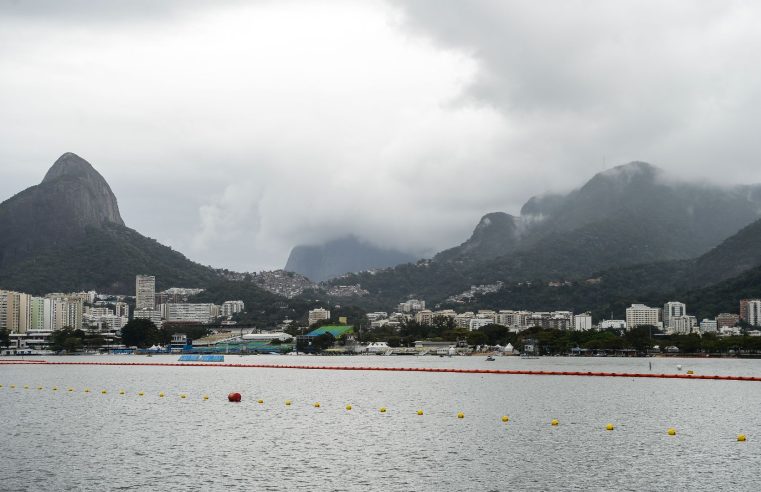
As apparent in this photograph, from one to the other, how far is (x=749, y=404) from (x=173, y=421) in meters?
48.4

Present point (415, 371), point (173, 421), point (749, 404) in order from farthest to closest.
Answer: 1. point (415, 371)
2. point (749, 404)
3. point (173, 421)

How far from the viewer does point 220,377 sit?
407ft

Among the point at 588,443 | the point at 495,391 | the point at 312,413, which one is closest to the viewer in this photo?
the point at 588,443

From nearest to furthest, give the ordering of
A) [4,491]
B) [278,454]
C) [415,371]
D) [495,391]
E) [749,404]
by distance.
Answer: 1. [4,491]
2. [278,454]
3. [749,404]
4. [495,391]
5. [415,371]

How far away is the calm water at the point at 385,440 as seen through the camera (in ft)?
129

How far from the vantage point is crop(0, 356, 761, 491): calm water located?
3922 centimetres

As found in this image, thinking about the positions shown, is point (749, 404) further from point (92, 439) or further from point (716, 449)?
point (92, 439)

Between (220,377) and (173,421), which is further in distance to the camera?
(220,377)

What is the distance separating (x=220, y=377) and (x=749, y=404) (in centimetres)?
7485

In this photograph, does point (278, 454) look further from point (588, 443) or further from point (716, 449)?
point (716, 449)

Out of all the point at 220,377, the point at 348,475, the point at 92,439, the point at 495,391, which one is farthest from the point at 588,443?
the point at 220,377

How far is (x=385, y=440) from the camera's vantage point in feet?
171

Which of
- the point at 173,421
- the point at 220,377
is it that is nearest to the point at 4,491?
the point at 173,421

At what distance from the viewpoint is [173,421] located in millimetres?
62500
